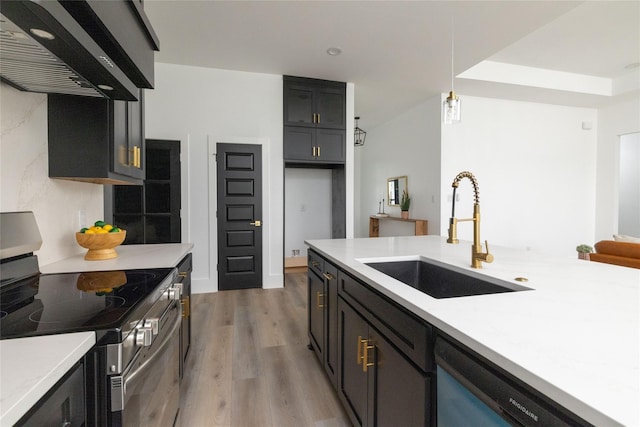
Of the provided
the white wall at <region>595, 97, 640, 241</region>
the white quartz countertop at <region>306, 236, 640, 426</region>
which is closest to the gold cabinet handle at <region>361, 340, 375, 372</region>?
the white quartz countertop at <region>306, 236, 640, 426</region>

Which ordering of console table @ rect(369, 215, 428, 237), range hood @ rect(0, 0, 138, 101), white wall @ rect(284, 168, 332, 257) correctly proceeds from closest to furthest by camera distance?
range hood @ rect(0, 0, 138, 101), console table @ rect(369, 215, 428, 237), white wall @ rect(284, 168, 332, 257)

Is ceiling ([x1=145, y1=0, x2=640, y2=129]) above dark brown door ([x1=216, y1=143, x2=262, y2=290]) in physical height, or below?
above

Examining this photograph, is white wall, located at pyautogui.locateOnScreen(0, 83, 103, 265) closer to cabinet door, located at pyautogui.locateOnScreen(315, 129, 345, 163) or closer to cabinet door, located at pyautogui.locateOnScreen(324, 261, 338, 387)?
cabinet door, located at pyautogui.locateOnScreen(324, 261, 338, 387)

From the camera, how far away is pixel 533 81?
4.59 meters

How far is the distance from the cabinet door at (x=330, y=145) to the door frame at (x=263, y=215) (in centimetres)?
73

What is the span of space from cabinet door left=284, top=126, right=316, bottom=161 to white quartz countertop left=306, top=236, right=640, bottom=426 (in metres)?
3.06

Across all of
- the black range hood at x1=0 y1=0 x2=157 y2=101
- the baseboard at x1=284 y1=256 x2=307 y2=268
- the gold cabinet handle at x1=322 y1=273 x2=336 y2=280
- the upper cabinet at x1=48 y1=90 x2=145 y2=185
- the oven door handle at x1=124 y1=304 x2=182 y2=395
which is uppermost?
the black range hood at x1=0 y1=0 x2=157 y2=101

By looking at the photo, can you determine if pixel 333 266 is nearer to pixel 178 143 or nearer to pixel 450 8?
pixel 450 8

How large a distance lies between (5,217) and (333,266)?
1428 mm

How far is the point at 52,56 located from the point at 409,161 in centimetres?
547

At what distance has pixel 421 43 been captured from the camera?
3.33 m

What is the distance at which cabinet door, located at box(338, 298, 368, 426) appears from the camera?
4.36ft

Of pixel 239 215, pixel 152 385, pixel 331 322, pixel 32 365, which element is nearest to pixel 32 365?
pixel 32 365

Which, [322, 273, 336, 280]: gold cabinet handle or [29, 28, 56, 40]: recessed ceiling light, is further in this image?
[322, 273, 336, 280]: gold cabinet handle
